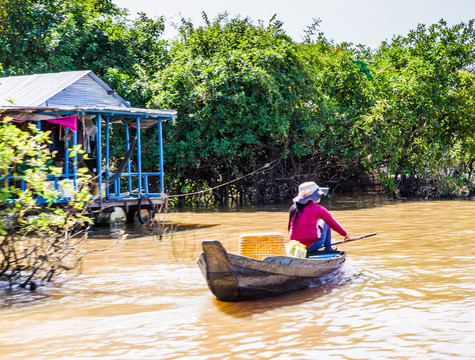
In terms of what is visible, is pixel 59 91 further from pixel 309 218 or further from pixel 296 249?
pixel 296 249

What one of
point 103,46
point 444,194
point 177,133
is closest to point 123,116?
point 177,133

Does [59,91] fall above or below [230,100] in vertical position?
below

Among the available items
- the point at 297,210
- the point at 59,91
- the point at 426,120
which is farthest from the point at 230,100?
the point at 297,210

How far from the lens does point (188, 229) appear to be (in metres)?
14.6

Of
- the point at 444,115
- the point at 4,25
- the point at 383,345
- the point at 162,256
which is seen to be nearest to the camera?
the point at 383,345

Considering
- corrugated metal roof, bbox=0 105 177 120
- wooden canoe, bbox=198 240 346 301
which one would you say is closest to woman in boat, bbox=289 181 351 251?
wooden canoe, bbox=198 240 346 301

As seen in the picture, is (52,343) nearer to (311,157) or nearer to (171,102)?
(171,102)

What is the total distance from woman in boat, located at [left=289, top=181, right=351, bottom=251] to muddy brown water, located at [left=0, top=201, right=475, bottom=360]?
71 centimetres

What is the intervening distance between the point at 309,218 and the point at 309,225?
0.35 ft

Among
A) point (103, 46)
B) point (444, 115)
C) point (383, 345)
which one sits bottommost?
point (383, 345)

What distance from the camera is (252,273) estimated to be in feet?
22.0

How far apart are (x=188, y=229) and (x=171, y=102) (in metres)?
6.68

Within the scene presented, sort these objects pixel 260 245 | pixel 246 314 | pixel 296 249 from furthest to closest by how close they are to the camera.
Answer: pixel 260 245, pixel 296 249, pixel 246 314

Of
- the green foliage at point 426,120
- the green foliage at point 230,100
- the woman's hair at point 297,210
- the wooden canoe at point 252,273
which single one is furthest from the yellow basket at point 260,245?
the green foliage at point 426,120
